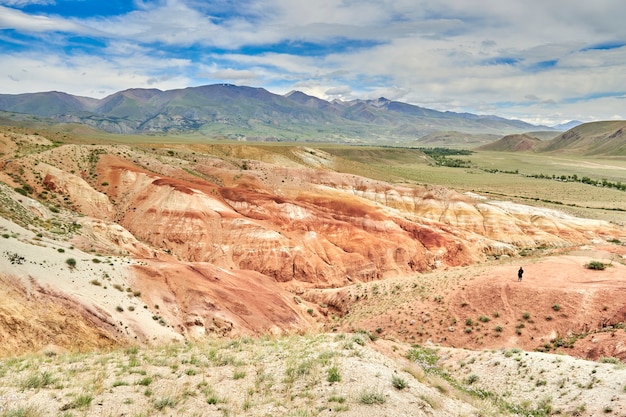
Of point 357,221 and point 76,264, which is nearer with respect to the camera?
point 76,264

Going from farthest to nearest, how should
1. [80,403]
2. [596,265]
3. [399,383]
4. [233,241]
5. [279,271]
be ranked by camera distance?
1. [233,241]
2. [279,271]
3. [596,265]
4. [399,383]
5. [80,403]

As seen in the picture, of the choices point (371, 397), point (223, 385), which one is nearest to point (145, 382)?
point (223, 385)

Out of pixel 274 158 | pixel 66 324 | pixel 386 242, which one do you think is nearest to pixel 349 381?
pixel 66 324

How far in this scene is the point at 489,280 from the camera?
31.8 meters

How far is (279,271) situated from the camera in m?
43.9

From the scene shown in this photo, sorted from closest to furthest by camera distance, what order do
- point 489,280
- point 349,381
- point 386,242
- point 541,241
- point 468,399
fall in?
point 349,381 → point 468,399 → point 489,280 → point 386,242 → point 541,241

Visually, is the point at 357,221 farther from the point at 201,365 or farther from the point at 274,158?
the point at 274,158

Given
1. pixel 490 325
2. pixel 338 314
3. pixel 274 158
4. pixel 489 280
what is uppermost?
pixel 274 158

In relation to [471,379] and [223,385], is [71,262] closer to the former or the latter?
[223,385]

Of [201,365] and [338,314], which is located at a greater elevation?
[201,365]

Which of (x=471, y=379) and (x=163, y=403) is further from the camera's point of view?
(x=471, y=379)

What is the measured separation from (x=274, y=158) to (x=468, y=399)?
10203 centimetres

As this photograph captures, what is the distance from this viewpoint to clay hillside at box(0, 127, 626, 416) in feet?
56.2

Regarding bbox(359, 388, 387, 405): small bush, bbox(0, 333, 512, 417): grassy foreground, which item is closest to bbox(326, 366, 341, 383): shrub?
bbox(0, 333, 512, 417): grassy foreground
